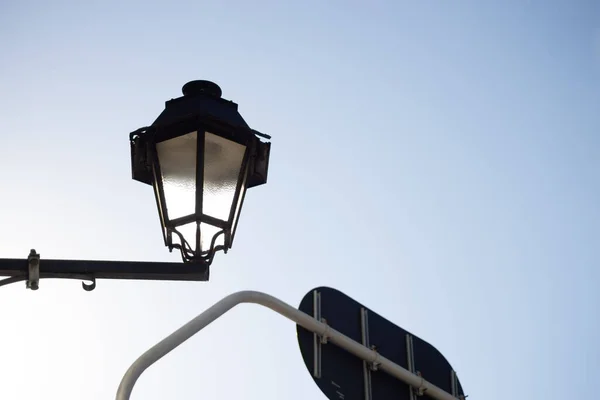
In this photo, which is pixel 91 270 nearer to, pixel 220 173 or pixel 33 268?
pixel 33 268

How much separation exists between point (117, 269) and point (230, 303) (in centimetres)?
59

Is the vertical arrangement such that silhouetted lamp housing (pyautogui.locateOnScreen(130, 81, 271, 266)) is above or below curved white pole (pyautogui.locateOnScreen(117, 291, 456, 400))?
above

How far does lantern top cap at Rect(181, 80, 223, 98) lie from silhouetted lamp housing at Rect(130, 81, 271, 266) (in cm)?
10

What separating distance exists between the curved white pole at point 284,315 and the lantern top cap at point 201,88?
3.18 ft

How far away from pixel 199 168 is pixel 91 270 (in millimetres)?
647

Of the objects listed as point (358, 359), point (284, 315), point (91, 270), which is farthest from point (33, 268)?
point (358, 359)

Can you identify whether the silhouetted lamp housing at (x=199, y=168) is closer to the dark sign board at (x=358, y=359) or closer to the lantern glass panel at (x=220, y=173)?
the lantern glass panel at (x=220, y=173)

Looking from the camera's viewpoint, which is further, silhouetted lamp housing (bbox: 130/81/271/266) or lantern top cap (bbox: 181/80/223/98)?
lantern top cap (bbox: 181/80/223/98)

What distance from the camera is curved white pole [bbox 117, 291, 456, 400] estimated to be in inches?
143

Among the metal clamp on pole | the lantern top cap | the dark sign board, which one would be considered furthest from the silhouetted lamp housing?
the dark sign board

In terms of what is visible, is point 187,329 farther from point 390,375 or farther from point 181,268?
point 390,375

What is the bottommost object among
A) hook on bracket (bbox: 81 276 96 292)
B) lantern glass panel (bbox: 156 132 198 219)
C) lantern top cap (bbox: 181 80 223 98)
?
hook on bracket (bbox: 81 276 96 292)

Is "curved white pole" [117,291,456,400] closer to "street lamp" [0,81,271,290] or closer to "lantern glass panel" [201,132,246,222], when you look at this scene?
"street lamp" [0,81,271,290]

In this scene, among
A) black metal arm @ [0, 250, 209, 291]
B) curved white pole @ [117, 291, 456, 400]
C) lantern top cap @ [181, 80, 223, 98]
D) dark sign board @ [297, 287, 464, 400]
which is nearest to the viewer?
curved white pole @ [117, 291, 456, 400]
